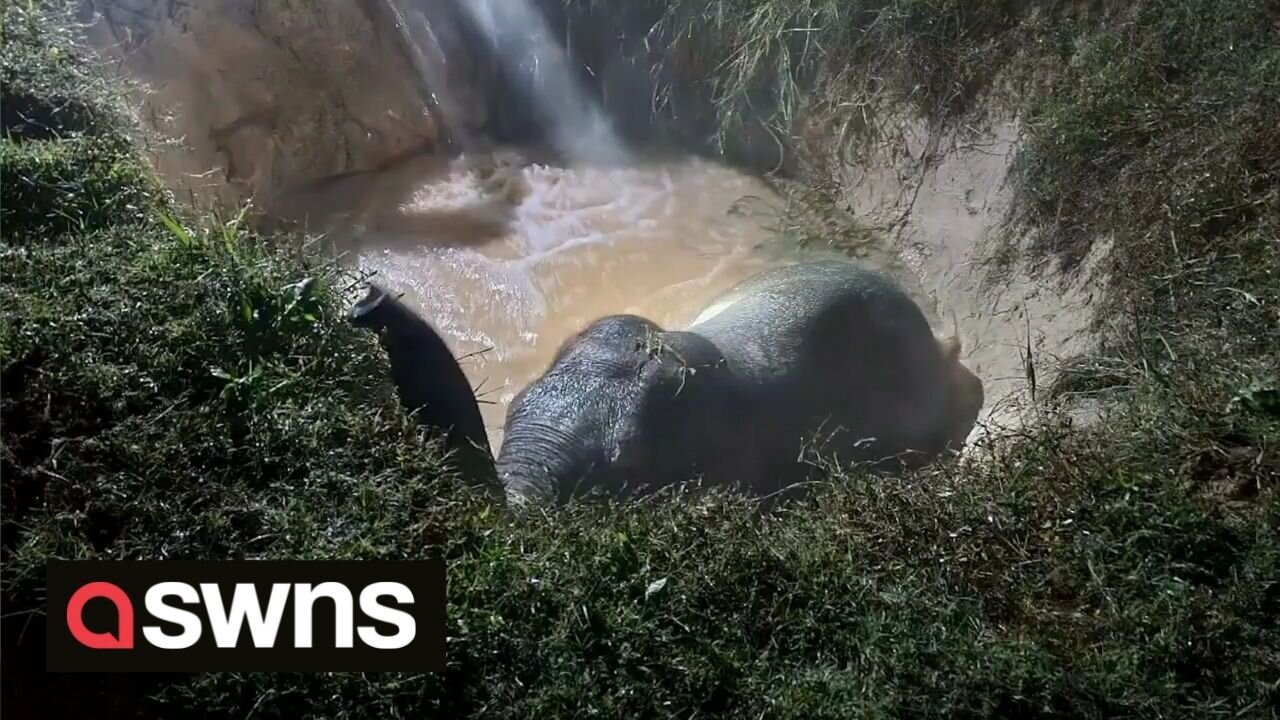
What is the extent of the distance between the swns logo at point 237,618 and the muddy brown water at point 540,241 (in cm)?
258

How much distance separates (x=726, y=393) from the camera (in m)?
4.99

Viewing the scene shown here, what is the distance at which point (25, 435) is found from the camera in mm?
3393

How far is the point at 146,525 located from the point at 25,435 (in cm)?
50

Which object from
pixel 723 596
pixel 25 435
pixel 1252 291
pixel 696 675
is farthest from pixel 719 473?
pixel 25 435

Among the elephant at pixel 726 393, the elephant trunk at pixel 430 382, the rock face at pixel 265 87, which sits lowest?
the elephant at pixel 726 393

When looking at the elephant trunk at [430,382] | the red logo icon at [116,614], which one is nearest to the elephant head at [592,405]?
the elephant trunk at [430,382]

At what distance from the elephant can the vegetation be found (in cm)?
31

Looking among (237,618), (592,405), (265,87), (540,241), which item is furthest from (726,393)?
(265,87)

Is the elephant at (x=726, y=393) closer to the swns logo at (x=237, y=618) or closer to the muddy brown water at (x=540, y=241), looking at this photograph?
the muddy brown water at (x=540, y=241)

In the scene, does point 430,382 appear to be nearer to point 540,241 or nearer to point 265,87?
point 540,241

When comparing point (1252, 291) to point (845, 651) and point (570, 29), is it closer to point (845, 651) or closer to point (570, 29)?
point (845, 651)

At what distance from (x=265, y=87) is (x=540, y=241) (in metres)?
1.87

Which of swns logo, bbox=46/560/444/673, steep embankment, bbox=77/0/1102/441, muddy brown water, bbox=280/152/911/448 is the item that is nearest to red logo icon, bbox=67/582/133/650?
swns logo, bbox=46/560/444/673

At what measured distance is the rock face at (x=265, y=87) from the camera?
5766 mm
